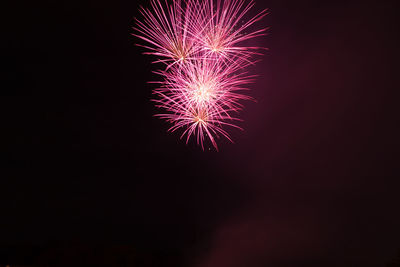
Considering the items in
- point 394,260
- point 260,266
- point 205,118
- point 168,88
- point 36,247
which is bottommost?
point 394,260

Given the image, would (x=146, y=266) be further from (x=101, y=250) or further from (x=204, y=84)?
(x=204, y=84)

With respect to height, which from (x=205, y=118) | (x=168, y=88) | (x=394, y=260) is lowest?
(x=394, y=260)

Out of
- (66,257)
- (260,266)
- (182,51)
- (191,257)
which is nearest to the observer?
(182,51)

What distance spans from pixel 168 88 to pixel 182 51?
0.92 meters

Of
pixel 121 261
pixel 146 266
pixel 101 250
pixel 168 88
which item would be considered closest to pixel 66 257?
pixel 101 250

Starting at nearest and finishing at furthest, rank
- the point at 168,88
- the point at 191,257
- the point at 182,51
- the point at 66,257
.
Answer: the point at 182,51
the point at 168,88
the point at 66,257
the point at 191,257

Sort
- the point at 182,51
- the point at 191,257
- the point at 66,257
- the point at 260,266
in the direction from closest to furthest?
the point at 182,51 < the point at 260,266 < the point at 66,257 < the point at 191,257

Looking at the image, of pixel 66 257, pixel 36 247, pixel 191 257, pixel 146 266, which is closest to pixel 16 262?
pixel 36 247

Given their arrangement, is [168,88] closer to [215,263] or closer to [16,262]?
[215,263]

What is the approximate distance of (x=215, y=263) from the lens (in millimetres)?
12578

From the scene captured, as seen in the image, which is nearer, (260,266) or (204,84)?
(204,84)

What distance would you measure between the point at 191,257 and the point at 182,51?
33.0 feet

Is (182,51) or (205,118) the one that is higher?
(182,51)

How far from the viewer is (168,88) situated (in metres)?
6.93
